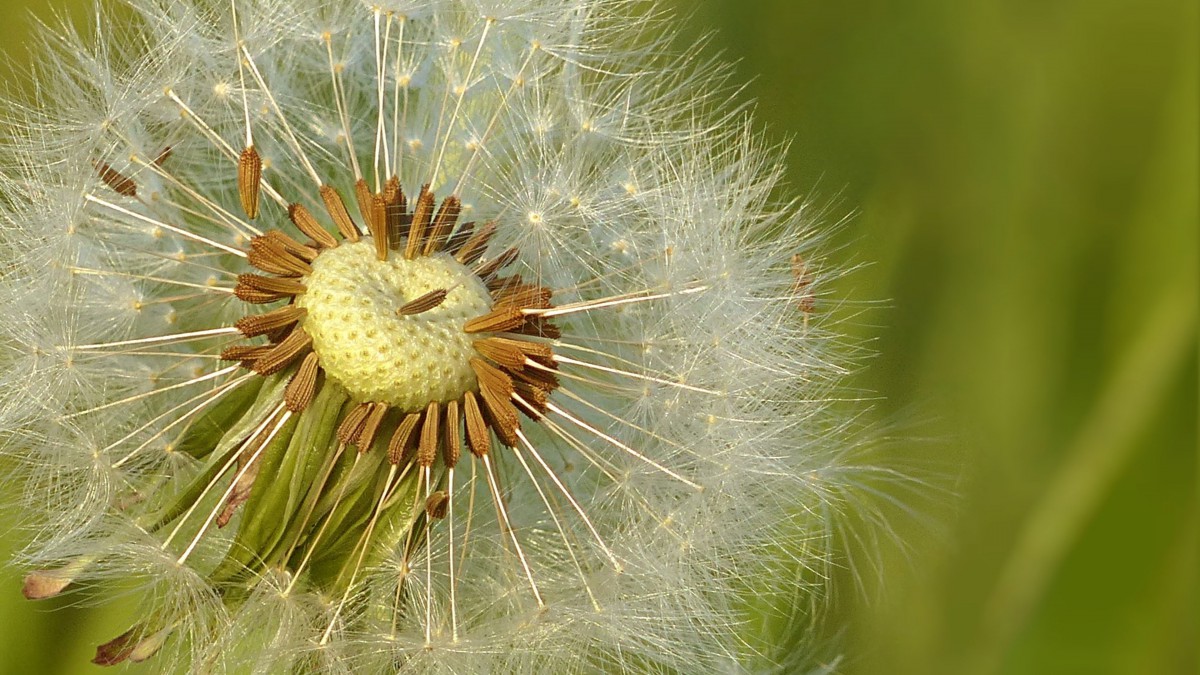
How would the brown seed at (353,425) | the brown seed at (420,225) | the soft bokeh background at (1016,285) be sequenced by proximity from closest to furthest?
the brown seed at (353,425)
the brown seed at (420,225)
the soft bokeh background at (1016,285)

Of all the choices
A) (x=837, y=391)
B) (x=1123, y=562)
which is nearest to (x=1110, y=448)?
(x=1123, y=562)

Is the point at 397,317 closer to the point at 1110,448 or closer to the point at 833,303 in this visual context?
the point at 833,303

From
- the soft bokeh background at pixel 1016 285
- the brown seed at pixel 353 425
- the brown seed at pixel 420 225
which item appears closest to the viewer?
the brown seed at pixel 353 425

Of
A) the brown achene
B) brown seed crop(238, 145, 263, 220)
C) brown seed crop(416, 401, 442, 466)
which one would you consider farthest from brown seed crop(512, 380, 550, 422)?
brown seed crop(238, 145, 263, 220)

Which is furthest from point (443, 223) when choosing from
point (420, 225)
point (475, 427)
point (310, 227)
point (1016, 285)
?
point (1016, 285)

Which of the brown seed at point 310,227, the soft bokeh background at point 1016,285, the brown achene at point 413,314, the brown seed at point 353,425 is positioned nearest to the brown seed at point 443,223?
the brown achene at point 413,314

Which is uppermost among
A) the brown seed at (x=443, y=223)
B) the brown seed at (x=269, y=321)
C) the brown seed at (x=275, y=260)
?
the brown seed at (x=443, y=223)

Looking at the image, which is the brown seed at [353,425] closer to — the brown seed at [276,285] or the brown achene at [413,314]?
the brown achene at [413,314]
